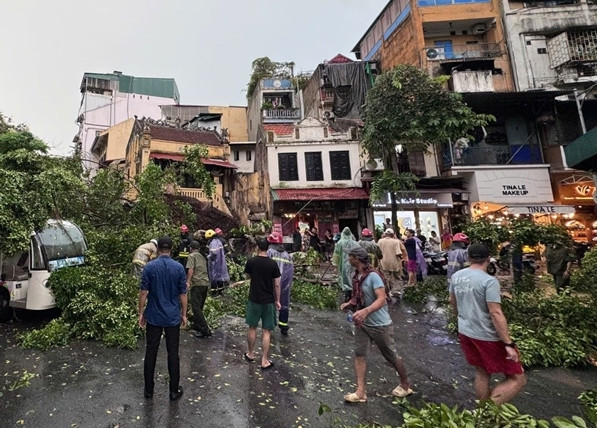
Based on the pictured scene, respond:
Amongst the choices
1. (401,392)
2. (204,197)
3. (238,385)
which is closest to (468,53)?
(204,197)

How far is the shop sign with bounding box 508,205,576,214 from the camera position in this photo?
1695 cm

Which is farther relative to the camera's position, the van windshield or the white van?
the van windshield

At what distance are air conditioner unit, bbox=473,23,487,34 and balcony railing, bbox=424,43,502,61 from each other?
1.44m

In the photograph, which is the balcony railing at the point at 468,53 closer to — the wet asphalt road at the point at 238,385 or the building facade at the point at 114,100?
the wet asphalt road at the point at 238,385

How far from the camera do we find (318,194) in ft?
68.7

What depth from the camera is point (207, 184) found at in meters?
15.3

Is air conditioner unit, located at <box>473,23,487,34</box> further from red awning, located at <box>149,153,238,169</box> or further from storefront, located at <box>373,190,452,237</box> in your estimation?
red awning, located at <box>149,153,238,169</box>

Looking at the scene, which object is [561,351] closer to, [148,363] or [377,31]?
[148,363]

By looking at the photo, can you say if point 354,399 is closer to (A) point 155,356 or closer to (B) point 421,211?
(A) point 155,356

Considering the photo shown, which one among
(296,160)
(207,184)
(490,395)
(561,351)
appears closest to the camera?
(490,395)

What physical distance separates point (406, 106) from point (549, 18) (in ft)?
43.4

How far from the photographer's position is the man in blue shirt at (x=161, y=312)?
391cm

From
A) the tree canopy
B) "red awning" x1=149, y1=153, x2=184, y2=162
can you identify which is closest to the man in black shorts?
the tree canopy

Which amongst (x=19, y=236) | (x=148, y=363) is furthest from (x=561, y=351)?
(x=19, y=236)
